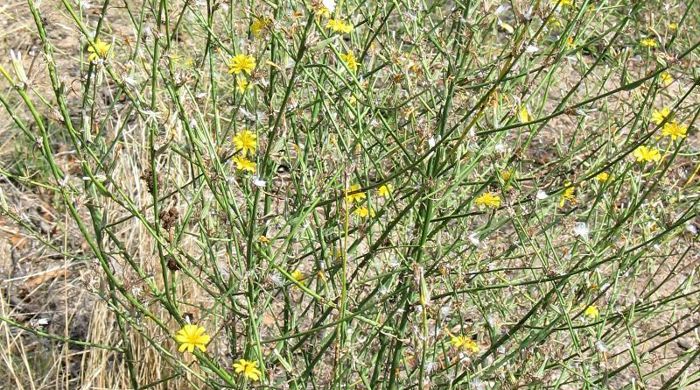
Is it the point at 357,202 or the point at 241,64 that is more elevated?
the point at 241,64

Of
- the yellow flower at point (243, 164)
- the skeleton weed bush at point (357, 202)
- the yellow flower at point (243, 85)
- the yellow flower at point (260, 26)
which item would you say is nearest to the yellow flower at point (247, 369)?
the skeleton weed bush at point (357, 202)

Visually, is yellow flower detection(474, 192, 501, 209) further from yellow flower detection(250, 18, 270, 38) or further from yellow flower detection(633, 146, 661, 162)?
yellow flower detection(250, 18, 270, 38)

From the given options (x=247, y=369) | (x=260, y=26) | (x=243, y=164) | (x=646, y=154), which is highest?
(x=646, y=154)

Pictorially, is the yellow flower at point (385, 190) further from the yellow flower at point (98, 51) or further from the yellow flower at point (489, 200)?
the yellow flower at point (98, 51)

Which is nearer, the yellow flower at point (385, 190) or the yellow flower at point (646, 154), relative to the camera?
the yellow flower at point (385, 190)

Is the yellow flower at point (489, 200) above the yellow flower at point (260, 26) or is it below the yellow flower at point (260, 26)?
below

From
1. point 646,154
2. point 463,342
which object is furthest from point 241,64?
point 646,154

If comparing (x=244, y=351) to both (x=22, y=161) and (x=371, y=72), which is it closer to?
(x=371, y=72)

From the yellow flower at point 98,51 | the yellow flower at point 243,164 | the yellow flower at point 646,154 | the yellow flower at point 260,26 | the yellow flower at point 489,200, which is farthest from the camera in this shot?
the yellow flower at point 646,154

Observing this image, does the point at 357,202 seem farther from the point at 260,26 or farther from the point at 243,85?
the point at 260,26

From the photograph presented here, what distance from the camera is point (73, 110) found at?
526 cm

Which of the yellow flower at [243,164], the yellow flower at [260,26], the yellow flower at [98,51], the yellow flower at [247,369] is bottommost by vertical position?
the yellow flower at [247,369]

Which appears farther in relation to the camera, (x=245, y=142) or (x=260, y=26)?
(x=245, y=142)

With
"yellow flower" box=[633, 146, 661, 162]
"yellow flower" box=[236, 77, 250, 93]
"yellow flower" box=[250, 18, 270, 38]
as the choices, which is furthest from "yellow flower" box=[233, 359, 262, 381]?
"yellow flower" box=[633, 146, 661, 162]
